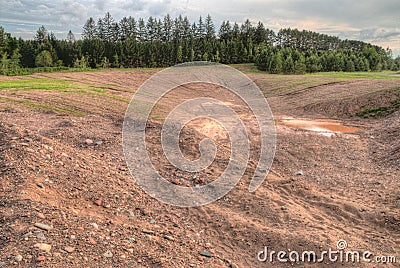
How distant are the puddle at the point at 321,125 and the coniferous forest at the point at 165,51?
37.7m

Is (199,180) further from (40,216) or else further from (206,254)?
(40,216)

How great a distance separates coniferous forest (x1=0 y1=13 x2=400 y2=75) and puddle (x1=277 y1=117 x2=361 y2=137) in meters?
37.7

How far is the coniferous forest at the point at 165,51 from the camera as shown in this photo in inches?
2360

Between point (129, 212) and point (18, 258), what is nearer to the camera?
point (18, 258)

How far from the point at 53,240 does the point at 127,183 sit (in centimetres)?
296

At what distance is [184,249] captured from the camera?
568 cm

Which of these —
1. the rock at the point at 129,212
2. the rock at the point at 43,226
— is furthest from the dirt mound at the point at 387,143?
the rock at the point at 43,226

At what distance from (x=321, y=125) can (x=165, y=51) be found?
56.5 m

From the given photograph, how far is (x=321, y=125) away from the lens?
20438 mm

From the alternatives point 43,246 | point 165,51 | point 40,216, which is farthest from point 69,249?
point 165,51

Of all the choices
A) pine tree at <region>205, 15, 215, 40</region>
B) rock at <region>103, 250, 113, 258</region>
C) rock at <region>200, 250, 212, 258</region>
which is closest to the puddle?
rock at <region>200, 250, 212, 258</region>

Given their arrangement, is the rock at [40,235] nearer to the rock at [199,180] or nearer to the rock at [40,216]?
the rock at [40,216]

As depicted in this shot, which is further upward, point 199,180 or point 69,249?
point 69,249

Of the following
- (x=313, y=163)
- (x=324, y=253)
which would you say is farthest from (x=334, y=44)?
(x=324, y=253)
